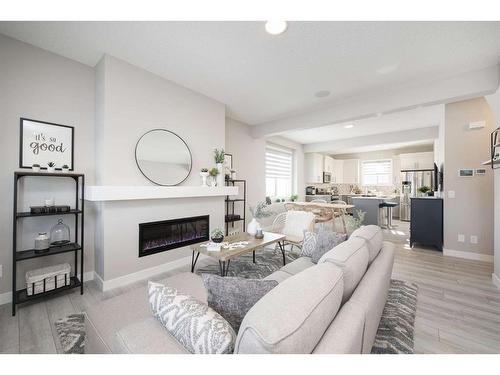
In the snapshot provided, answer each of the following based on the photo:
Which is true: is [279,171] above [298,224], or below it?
above

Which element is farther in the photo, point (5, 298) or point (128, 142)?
point (128, 142)

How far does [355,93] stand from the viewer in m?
3.31

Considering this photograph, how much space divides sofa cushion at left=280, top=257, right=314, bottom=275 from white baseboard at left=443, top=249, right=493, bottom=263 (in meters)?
3.13

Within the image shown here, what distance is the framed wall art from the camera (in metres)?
2.20

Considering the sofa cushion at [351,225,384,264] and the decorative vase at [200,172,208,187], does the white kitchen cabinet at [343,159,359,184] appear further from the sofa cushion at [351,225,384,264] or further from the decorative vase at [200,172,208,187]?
the sofa cushion at [351,225,384,264]

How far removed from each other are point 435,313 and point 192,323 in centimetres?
239

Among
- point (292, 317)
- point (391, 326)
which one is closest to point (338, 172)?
point (391, 326)

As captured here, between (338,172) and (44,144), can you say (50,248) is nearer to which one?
(44,144)

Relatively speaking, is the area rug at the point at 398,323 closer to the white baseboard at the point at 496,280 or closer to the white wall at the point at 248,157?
the white baseboard at the point at 496,280

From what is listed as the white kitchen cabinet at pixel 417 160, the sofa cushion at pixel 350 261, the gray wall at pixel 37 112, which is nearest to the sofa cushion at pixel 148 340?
the sofa cushion at pixel 350 261

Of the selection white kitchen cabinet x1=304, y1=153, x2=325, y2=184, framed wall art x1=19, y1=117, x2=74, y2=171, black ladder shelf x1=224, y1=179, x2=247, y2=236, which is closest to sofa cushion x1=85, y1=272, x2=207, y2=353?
framed wall art x1=19, y1=117, x2=74, y2=171

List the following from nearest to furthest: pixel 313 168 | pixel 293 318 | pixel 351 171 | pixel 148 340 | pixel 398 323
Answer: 1. pixel 293 318
2. pixel 148 340
3. pixel 398 323
4. pixel 313 168
5. pixel 351 171

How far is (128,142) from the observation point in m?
2.60
